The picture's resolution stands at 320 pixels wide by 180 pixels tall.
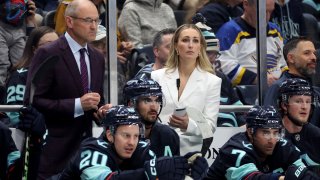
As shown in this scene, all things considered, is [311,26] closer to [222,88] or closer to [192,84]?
[222,88]

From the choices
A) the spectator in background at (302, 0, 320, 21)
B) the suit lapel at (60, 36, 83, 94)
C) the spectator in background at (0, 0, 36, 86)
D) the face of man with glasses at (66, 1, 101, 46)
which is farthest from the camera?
the spectator in background at (302, 0, 320, 21)

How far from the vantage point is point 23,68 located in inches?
332

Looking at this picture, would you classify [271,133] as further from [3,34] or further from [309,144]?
[3,34]

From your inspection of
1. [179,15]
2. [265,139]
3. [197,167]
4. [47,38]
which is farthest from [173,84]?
[179,15]

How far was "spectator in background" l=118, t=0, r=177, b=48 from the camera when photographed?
914 centimetres

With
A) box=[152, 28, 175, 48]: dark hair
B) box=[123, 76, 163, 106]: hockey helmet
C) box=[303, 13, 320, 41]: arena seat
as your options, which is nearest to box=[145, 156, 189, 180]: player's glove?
box=[123, 76, 163, 106]: hockey helmet

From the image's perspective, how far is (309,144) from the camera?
8.22 metres

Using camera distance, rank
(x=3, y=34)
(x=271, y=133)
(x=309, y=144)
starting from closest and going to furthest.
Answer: (x=271, y=133), (x=309, y=144), (x=3, y=34)

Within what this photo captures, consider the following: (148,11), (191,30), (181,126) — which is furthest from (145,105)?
(148,11)

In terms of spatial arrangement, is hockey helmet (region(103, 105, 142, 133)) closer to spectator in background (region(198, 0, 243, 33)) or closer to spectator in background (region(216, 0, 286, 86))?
spectator in background (region(216, 0, 286, 86))

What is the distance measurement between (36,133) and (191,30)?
137 cm

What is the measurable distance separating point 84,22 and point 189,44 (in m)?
0.78

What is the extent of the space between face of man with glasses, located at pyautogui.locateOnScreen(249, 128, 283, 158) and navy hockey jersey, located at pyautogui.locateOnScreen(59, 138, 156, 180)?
2.45 feet

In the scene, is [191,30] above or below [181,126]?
above
